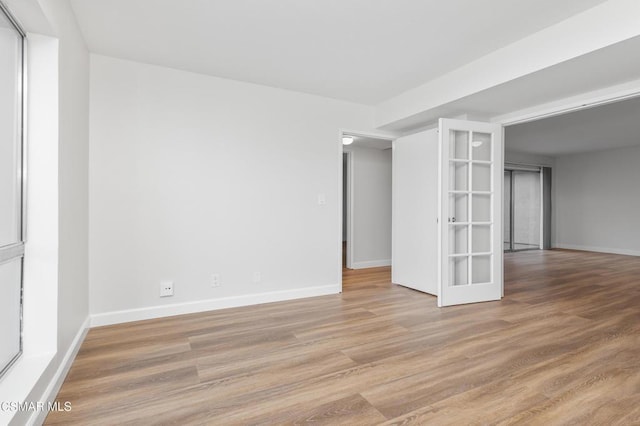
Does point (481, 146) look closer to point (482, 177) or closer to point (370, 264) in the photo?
point (482, 177)

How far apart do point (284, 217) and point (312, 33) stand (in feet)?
6.37

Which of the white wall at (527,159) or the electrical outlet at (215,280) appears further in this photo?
the white wall at (527,159)

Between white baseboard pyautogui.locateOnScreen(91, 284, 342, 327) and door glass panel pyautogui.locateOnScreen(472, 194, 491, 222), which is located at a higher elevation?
door glass panel pyautogui.locateOnScreen(472, 194, 491, 222)

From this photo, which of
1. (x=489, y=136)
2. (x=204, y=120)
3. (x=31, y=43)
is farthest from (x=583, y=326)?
(x=31, y=43)

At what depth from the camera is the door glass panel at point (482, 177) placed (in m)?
3.75

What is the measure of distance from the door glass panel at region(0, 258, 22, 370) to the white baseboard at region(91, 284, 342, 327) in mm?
1246

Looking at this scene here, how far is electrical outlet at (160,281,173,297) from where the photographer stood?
10.4ft

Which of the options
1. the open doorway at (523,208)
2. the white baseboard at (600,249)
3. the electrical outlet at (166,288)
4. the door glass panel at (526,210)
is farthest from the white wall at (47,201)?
the white baseboard at (600,249)

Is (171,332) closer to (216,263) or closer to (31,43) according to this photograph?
(216,263)

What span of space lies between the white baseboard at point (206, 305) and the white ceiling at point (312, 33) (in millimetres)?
2368

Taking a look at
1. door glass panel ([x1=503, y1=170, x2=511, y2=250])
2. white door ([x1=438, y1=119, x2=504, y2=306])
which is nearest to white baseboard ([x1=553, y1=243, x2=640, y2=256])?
door glass panel ([x1=503, y1=170, x2=511, y2=250])

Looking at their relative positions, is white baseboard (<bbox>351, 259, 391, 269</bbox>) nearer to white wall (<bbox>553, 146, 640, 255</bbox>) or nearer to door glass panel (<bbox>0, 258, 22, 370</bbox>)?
door glass panel (<bbox>0, 258, 22, 370</bbox>)

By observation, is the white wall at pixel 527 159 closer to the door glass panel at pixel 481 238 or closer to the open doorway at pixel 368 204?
the open doorway at pixel 368 204

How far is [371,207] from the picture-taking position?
590cm
